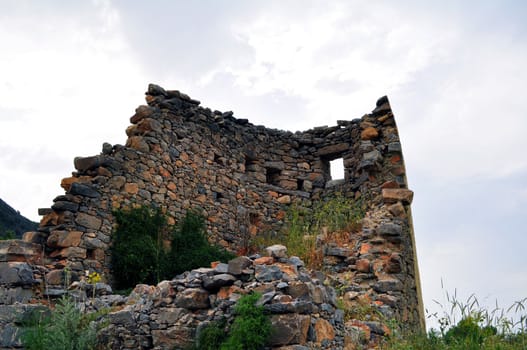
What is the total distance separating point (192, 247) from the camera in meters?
9.05

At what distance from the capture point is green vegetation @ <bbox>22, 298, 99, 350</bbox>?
5.40 m

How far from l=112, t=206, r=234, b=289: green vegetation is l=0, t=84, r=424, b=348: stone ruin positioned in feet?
0.75

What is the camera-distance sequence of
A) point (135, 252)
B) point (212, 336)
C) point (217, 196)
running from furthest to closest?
point (217, 196)
point (135, 252)
point (212, 336)

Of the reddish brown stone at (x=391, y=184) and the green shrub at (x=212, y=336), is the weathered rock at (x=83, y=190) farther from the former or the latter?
the reddish brown stone at (x=391, y=184)

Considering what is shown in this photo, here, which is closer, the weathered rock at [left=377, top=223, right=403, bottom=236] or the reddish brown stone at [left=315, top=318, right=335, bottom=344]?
the reddish brown stone at [left=315, top=318, right=335, bottom=344]

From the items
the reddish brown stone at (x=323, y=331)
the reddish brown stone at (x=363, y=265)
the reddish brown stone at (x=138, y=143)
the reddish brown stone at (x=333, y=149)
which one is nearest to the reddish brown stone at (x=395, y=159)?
the reddish brown stone at (x=333, y=149)

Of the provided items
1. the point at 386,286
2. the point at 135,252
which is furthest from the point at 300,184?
the point at 135,252

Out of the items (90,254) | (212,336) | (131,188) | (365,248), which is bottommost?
(212,336)

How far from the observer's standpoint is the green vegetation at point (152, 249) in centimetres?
807

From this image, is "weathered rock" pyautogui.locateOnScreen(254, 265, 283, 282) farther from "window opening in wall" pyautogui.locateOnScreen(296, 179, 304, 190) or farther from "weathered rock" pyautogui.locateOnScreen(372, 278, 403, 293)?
"window opening in wall" pyautogui.locateOnScreen(296, 179, 304, 190)

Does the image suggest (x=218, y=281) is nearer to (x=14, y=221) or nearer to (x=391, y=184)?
(x=391, y=184)

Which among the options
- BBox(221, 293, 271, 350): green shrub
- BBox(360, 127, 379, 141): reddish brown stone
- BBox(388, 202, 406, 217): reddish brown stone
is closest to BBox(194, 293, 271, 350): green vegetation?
BBox(221, 293, 271, 350): green shrub

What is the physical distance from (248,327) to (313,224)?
6.52 metres

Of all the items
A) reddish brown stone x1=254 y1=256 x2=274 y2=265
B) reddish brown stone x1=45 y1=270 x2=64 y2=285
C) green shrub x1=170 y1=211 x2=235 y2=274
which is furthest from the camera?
green shrub x1=170 y1=211 x2=235 y2=274
